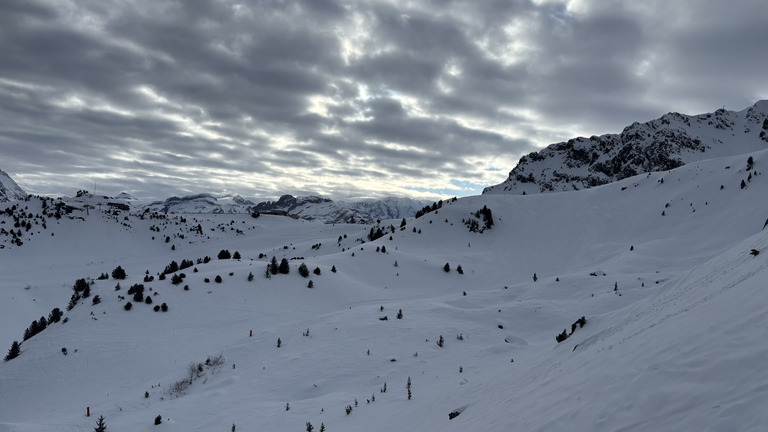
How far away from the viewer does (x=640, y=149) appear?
490 feet

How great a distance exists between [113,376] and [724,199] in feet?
183

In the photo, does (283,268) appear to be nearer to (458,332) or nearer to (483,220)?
(458,332)

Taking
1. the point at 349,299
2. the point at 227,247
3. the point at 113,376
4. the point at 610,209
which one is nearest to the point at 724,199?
the point at 610,209

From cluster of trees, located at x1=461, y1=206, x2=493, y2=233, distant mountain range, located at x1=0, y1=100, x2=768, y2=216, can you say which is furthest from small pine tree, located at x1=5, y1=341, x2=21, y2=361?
distant mountain range, located at x1=0, y1=100, x2=768, y2=216

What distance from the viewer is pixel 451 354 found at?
17.3 metres

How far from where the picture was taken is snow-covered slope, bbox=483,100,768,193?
144625 millimetres

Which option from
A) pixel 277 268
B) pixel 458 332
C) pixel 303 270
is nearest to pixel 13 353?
pixel 277 268

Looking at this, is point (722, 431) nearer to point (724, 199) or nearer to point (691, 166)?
point (724, 199)

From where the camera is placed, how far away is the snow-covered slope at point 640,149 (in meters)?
145

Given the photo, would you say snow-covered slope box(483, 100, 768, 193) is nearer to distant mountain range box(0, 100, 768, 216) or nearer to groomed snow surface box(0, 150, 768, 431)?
distant mountain range box(0, 100, 768, 216)

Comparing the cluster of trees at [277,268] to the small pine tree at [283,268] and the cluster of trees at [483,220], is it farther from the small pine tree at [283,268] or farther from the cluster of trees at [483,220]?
the cluster of trees at [483,220]

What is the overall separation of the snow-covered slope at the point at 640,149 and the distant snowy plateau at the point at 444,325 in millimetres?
105892

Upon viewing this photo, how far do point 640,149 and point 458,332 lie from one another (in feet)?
535

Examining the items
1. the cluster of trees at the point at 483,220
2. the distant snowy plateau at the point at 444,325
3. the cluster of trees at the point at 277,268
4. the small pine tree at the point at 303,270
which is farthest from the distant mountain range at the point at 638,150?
the small pine tree at the point at 303,270
